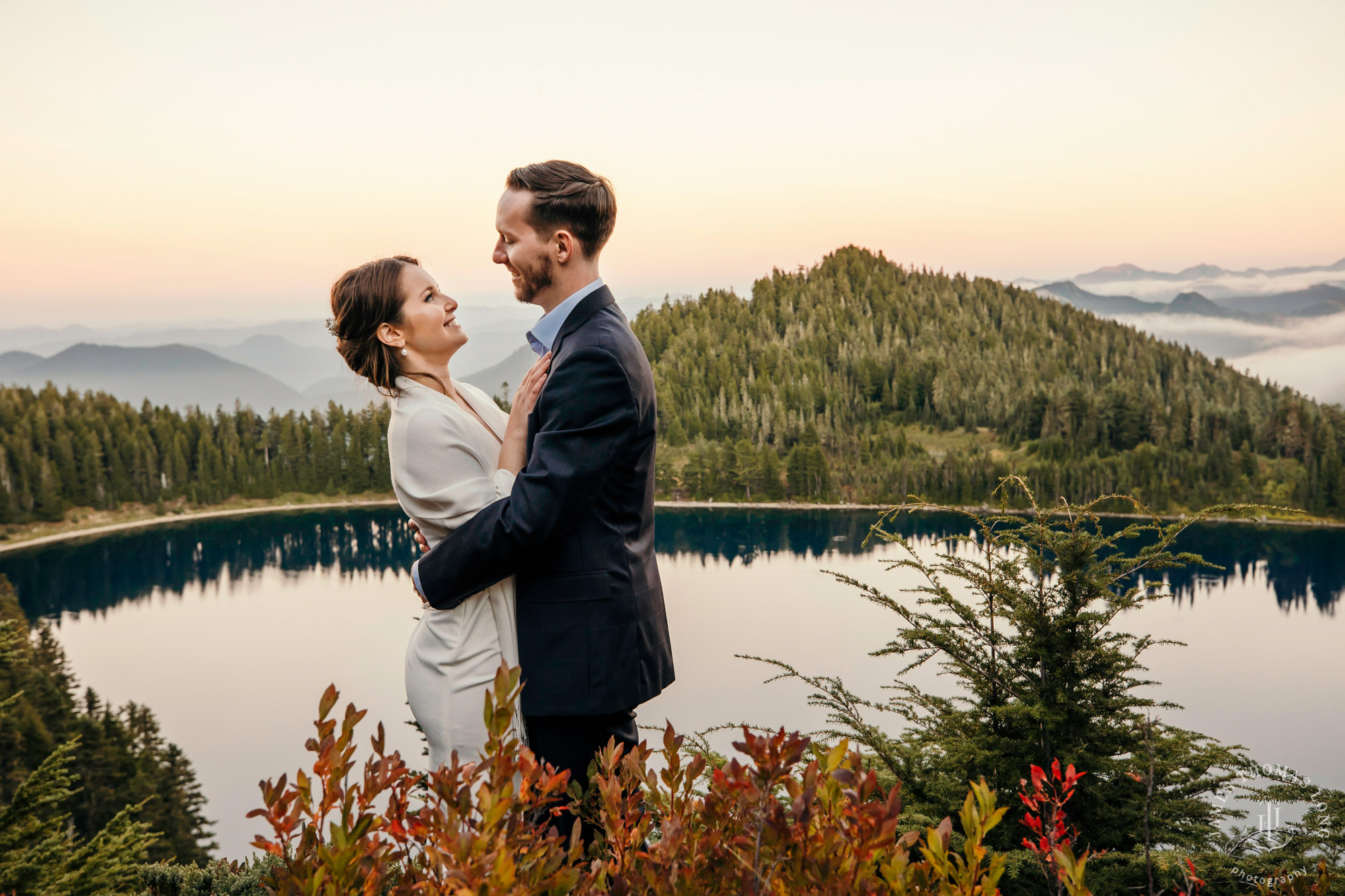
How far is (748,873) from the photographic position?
1626mm

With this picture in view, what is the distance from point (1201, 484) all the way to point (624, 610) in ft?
332

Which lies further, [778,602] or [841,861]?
[778,602]

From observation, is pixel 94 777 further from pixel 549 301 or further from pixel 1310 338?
pixel 1310 338

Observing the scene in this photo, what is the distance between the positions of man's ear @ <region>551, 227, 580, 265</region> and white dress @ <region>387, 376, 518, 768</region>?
564mm

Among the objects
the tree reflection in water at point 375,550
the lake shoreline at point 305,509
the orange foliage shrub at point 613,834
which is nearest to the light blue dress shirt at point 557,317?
the orange foliage shrub at point 613,834

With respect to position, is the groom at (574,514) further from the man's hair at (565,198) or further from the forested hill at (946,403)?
the forested hill at (946,403)

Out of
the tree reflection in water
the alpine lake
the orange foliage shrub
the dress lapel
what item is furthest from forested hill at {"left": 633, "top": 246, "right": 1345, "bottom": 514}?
the orange foliage shrub

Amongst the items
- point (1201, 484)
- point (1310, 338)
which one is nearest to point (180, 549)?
point (1201, 484)

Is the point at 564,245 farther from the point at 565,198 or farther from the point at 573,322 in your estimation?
the point at 573,322

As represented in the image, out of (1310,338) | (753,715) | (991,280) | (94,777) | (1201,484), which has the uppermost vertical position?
(991,280)

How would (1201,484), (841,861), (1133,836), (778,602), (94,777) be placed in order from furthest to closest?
(1201,484) < (778,602) < (94,777) < (1133,836) < (841,861)

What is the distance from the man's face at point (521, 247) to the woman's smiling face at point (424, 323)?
284 millimetres

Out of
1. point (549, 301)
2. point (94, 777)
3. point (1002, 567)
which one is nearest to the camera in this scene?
point (549, 301)

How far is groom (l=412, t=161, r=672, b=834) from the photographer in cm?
230
